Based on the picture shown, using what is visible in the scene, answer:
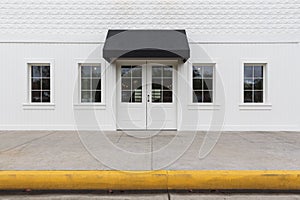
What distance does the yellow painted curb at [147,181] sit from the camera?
4.08 meters

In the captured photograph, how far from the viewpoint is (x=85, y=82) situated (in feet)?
31.4

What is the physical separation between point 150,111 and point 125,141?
7.69ft

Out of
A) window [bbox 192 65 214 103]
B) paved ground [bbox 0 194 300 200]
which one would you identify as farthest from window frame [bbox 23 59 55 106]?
paved ground [bbox 0 194 300 200]

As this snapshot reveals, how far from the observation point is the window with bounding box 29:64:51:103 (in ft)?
31.3

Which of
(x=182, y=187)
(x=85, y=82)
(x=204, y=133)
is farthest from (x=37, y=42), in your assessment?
(x=182, y=187)

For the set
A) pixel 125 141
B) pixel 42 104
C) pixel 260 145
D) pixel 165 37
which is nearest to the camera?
pixel 260 145

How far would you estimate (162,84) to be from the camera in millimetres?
9586

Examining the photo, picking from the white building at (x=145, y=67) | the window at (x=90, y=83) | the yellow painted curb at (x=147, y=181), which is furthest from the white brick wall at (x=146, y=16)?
the yellow painted curb at (x=147, y=181)

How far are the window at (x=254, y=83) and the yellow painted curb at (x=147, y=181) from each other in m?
5.76

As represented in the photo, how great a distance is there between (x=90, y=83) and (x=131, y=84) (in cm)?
149

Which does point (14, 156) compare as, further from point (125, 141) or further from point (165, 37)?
point (165, 37)

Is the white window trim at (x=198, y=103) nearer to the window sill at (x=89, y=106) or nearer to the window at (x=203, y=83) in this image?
the window at (x=203, y=83)

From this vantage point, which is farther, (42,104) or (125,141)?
(42,104)

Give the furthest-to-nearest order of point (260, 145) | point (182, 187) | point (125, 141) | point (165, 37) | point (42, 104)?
point (42, 104) → point (165, 37) → point (125, 141) → point (260, 145) → point (182, 187)
